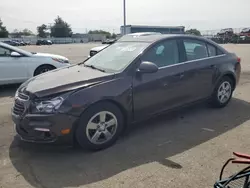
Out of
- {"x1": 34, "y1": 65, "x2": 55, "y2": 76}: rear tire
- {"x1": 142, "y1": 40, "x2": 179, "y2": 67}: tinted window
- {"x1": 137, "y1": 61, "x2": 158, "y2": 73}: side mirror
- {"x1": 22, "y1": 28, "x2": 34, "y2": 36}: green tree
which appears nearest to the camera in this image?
{"x1": 137, "y1": 61, "x2": 158, "y2": 73}: side mirror

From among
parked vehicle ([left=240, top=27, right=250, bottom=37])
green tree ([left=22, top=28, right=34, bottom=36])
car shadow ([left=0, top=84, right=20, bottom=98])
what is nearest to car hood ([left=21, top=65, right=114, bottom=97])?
car shadow ([left=0, top=84, right=20, bottom=98])

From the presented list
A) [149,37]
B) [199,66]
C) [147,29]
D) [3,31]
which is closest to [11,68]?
[149,37]

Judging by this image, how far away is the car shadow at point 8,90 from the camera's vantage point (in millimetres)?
7231

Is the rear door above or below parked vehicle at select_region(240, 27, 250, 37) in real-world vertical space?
below

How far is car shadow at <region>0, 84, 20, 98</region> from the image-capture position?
7231 mm

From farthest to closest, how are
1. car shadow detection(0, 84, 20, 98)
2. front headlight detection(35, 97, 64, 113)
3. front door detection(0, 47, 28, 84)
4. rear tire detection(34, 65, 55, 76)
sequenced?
1. rear tire detection(34, 65, 55, 76)
2. front door detection(0, 47, 28, 84)
3. car shadow detection(0, 84, 20, 98)
4. front headlight detection(35, 97, 64, 113)

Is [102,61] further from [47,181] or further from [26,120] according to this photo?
[47,181]

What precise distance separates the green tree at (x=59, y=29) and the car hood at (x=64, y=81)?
107 m

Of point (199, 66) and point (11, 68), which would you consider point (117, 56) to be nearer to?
point (199, 66)

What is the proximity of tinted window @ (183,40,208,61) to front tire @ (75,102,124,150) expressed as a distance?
1905 mm

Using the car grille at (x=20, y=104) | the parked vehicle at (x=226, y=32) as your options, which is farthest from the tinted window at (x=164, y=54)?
the parked vehicle at (x=226, y=32)

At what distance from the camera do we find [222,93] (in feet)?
18.3

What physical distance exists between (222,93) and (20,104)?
12.6ft

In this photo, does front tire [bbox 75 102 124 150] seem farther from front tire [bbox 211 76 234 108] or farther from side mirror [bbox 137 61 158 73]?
front tire [bbox 211 76 234 108]
